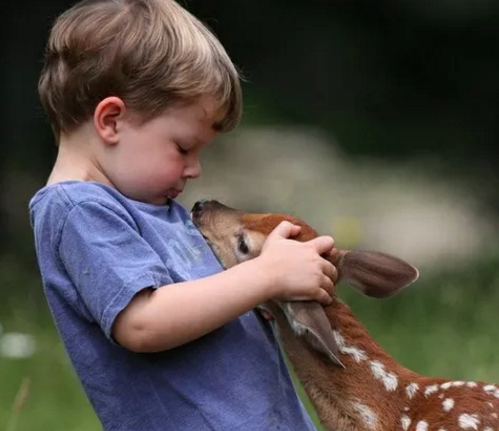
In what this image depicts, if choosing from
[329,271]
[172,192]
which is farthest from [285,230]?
[172,192]

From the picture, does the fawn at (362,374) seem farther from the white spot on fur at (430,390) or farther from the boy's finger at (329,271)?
the boy's finger at (329,271)

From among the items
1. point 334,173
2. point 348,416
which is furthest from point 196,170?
point 334,173

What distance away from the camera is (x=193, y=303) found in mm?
2928

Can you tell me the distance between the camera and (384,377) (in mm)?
3334

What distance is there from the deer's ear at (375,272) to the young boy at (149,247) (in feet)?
0.54

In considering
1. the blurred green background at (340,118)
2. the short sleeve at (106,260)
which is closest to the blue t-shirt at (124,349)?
the short sleeve at (106,260)

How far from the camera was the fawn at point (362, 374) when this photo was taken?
3.29 meters

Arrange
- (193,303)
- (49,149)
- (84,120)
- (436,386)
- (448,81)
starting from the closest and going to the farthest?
(193,303) < (84,120) < (436,386) < (49,149) < (448,81)

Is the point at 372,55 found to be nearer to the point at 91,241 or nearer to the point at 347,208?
the point at 347,208

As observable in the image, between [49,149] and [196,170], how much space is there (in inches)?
190

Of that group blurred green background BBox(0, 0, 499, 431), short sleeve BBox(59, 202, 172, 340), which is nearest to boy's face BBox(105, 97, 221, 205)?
short sleeve BBox(59, 202, 172, 340)

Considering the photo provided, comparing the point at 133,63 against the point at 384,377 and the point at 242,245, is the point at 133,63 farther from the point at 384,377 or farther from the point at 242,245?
the point at 384,377

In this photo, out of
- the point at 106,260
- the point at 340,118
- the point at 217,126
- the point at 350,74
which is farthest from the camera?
the point at 340,118

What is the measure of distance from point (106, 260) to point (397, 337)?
287cm
